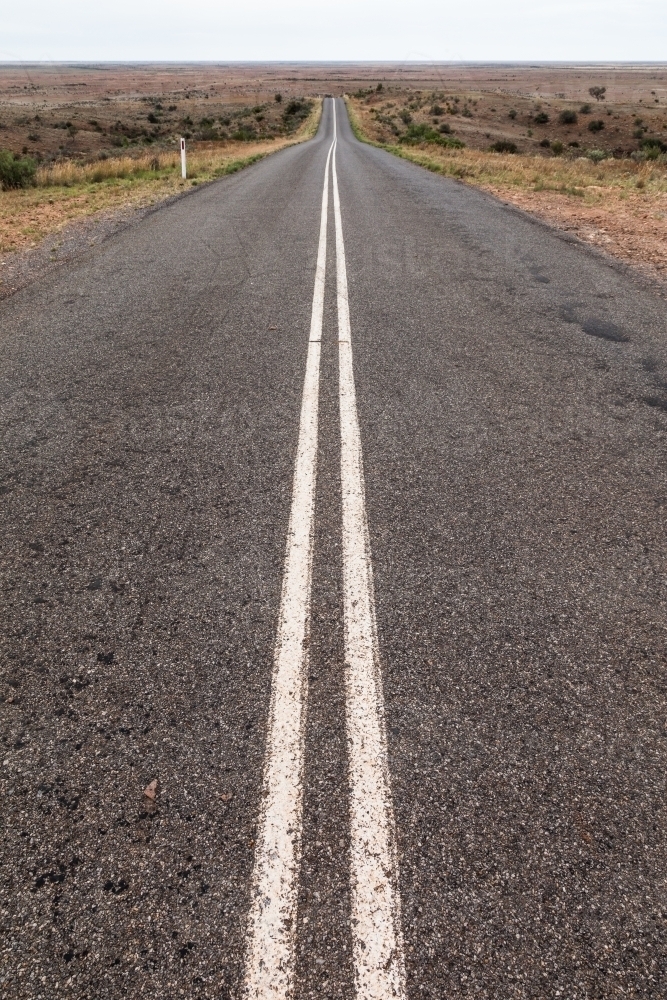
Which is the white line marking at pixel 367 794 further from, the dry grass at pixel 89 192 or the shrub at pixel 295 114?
the shrub at pixel 295 114

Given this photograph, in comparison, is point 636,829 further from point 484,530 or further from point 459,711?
point 484,530

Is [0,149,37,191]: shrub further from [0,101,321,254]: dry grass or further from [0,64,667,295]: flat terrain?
[0,64,667,295]: flat terrain

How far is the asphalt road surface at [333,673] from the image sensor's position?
159 cm

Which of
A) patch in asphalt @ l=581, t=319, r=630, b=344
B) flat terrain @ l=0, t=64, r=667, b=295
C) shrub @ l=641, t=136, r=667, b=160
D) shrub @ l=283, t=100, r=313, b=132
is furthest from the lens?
shrub @ l=283, t=100, r=313, b=132

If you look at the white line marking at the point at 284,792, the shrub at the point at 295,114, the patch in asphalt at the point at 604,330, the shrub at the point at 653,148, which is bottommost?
the white line marking at the point at 284,792

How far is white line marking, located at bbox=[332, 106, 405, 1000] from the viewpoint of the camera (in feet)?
5.05

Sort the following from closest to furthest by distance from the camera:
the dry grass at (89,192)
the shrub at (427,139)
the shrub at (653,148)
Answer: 1. the dry grass at (89,192)
2. the shrub at (653,148)
3. the shrub at (427,139)

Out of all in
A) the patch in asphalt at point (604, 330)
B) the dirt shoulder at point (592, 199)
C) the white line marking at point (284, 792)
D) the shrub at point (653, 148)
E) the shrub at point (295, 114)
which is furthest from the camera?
the shrub at point (295, 114)

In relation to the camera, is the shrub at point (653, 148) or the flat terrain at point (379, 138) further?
the shrub at point (653, 148)

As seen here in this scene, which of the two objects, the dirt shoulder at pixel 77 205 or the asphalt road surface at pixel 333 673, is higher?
the dirt shoulder at pixel 77 205

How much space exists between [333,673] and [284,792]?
0.52m

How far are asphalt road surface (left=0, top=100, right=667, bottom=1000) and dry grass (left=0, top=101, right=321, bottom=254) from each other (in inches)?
271

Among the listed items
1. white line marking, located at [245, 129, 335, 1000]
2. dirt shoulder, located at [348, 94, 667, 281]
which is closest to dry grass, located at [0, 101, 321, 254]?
dirt shoulder, located at [348, 94, 667, 281]

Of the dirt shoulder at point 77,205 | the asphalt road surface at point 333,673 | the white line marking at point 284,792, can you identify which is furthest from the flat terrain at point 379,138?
the white line marking at point 284,792
